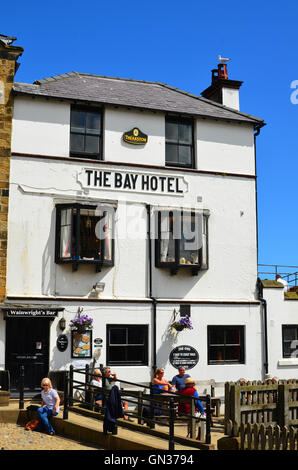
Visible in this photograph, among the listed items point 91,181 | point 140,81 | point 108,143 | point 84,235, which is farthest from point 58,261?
point 140,81

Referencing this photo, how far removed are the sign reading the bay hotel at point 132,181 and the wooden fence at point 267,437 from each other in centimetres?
1009

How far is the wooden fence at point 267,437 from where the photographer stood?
10242 millimetres

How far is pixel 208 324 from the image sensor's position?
19859 millimetres

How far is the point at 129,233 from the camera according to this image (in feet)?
63.6

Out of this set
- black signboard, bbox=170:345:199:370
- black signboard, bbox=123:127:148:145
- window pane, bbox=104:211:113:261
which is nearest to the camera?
window pane, bbox=104:211:113:261

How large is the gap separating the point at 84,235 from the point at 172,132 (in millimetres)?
4956

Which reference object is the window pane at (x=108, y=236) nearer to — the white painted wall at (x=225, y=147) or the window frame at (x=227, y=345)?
the white painted wall at (x=225, y=147)

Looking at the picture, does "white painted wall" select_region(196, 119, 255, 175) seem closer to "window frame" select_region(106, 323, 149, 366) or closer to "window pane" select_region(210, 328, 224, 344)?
"window pane" select_region(210, 328, 224, 344)

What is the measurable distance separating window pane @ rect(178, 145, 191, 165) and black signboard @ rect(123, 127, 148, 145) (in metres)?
1.38

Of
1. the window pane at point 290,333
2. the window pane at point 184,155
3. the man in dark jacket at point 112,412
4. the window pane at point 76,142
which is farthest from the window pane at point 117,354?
the window pane at point 184,155

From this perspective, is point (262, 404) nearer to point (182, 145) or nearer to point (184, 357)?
point (184, 357)

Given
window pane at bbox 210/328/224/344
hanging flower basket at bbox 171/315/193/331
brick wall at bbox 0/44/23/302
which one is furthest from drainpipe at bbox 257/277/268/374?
brick wall at bbox 0/44/23/302

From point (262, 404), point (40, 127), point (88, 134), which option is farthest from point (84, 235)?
point (262, 404)

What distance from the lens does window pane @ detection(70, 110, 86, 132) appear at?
19.5 m
